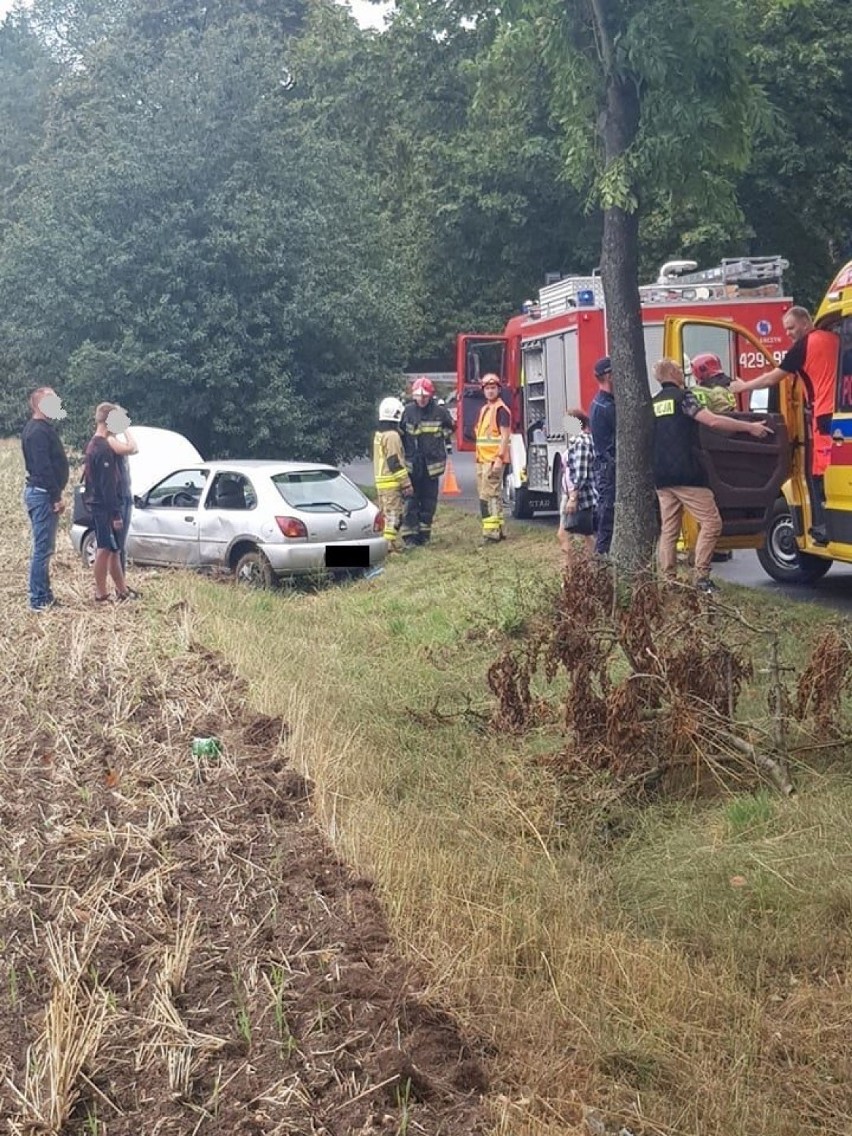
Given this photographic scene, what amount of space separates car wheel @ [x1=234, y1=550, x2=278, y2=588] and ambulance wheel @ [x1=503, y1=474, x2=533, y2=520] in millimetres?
5649

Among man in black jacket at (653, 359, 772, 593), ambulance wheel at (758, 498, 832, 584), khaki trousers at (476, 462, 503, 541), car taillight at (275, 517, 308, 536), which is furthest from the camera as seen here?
khaki trousers at (476, 462, 503, 541)

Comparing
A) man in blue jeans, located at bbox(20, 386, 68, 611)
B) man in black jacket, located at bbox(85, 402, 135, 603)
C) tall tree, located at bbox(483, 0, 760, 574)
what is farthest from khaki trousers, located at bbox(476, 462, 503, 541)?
man in blue jeans, located at bbox(20, 386, 68, 611)

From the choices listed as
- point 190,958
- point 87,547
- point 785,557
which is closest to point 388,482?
point 87,547

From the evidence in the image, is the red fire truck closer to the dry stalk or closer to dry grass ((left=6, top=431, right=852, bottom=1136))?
dry grass ((left=6, top=431, right=852, bottom=1136))

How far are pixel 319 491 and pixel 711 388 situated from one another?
4.22 m

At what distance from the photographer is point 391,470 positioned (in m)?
15.3

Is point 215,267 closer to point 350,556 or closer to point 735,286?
point 735,286

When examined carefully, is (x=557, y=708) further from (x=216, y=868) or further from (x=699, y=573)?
(x=216, y=868)

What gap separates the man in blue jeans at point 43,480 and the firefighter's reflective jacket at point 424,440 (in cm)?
517

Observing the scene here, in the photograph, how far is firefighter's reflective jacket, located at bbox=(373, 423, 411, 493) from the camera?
1519 centimetres

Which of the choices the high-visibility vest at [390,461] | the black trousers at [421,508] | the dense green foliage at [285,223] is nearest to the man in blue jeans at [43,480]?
the high-visibility vest at [390,461]

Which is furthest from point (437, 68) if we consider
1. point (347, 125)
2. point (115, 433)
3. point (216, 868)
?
point (216, 868)

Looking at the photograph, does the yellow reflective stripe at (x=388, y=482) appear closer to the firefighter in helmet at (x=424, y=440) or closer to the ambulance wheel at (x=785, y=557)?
the firefighter in helmet at (x=424, y=440)

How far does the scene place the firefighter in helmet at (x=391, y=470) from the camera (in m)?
15.2
